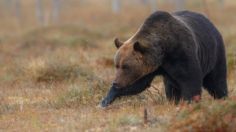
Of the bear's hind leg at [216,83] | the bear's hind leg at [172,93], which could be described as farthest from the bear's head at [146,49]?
the bear's hind leg at [216,83]

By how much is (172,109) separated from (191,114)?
1.80 meters

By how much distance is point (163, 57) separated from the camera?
9.53 metres

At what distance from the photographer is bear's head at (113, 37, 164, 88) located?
9.36m

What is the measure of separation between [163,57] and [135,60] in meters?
0.44

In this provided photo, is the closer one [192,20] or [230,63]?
[192,20]

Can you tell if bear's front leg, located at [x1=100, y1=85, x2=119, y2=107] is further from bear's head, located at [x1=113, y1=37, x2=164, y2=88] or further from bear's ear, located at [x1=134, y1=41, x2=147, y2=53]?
bear's ear, located at [x1=134, y1=41, x2=147, y2=53]

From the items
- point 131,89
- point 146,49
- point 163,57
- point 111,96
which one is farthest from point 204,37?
point 111,96

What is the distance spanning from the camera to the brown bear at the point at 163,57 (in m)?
9.42

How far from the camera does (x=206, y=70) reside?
10398 millimetres

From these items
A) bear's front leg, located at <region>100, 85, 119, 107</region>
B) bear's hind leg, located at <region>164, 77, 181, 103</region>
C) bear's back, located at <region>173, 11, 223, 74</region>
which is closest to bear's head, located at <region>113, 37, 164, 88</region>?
bear's front leg, located at <region>100, 85, 119, 107</region>

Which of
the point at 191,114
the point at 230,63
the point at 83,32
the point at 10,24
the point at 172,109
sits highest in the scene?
the point at 191,114

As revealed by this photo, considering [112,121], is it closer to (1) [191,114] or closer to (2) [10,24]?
(1) [191,114]

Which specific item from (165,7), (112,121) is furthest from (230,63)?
(165,7)

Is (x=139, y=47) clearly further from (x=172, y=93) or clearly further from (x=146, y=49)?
(x=172, y=93)
